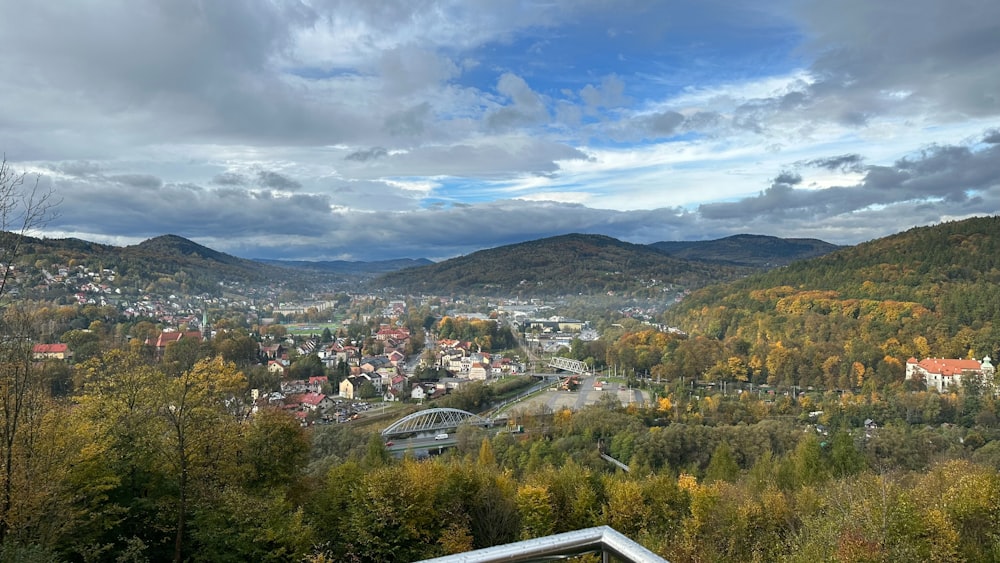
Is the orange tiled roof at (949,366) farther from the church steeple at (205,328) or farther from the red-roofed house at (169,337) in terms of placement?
the church steeple at (205,328)

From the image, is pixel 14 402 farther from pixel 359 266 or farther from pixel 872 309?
pixel 359 266

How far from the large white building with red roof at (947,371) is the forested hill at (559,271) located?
4251cm

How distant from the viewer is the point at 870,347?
107 feet

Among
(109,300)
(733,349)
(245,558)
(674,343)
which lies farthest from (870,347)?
(109,300)

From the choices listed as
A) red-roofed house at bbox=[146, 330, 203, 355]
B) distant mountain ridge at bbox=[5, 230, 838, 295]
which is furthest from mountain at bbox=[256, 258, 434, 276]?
red-roofed house at bbox=[146, 330, 203, 355]

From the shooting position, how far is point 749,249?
344 ft

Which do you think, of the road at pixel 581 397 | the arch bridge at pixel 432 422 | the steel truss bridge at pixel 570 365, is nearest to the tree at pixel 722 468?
the road at pixel 581 397

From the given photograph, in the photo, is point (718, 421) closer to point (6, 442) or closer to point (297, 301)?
point (6, 442)

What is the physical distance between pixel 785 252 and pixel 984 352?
74.4 m

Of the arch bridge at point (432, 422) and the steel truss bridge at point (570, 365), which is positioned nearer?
the arch bridge at point (432, 422)

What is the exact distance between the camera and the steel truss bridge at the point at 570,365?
41.3m

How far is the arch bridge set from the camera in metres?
23.9

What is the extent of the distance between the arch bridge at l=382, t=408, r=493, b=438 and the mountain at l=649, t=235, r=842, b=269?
75.3 m

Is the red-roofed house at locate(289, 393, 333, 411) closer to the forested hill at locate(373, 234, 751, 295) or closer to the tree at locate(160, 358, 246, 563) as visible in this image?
the tree at locate(160, 358, 246, 563)
